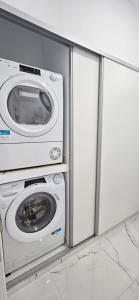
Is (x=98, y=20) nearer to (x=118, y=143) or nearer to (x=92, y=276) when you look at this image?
(x=118, y=143)

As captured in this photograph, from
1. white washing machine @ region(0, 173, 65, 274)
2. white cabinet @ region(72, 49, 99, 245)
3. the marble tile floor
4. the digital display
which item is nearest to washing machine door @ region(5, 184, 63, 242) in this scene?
white washing machine @ region(0, 173, 65, 274)

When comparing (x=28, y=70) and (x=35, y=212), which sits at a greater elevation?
(x=28, y=70)

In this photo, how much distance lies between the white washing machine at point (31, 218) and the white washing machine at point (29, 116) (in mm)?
176

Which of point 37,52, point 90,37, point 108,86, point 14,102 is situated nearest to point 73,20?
point 90,37

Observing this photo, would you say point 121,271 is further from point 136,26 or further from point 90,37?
point 136,26

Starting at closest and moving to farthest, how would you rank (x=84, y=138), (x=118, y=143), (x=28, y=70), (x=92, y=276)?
1. (x=28, y=70)
2. (x=92, y=276)
3. (x=84, y=138)
4. (x=118, y=143)

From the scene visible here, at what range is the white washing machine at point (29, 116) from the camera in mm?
981

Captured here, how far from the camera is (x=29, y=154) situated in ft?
3.66

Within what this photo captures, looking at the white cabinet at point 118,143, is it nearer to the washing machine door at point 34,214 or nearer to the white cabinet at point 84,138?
the white cabinet at point 84,138

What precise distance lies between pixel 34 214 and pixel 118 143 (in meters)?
1.07

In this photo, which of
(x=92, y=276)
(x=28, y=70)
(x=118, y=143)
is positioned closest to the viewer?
(x=28, y=70)

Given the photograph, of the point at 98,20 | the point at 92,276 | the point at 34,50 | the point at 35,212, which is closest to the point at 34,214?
the point at 35,212

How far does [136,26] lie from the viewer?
1570mm

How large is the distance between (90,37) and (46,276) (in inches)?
78.3
